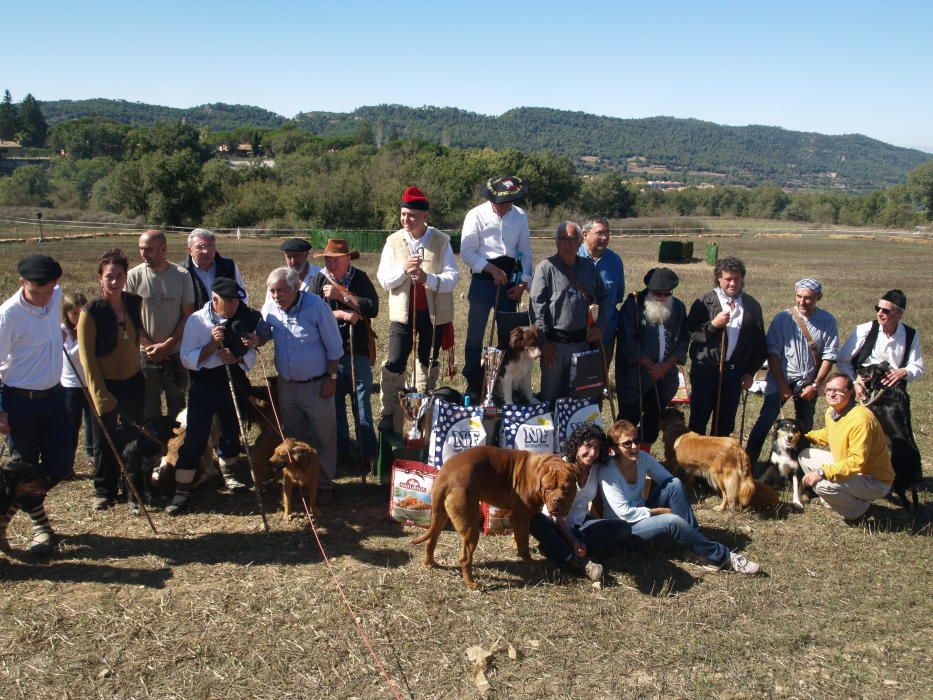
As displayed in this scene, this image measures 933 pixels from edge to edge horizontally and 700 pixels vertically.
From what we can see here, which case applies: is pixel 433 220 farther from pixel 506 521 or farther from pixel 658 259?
pixel 506 521

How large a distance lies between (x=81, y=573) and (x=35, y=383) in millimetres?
1321

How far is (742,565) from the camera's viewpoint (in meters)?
5.04

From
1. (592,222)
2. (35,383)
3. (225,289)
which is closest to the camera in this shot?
(35,383)

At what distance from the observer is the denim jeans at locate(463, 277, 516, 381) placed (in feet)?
22.6

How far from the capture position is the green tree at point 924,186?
79.4m

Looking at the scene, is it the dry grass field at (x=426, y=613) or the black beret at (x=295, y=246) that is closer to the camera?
the dry grass field at (x=426, y=613)

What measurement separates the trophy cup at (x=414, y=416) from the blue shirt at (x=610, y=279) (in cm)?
202

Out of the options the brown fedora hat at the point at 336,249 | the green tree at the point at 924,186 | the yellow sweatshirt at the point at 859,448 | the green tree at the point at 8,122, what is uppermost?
the green tree at the point at 8,122

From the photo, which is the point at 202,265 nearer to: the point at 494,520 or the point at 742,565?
the point at 494,520

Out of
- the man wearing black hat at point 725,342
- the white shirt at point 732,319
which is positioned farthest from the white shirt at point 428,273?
the white shirt at point 732,319

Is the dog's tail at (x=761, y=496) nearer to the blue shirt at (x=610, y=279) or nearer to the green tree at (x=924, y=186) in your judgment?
the blue shirt at (x=610, y=279)

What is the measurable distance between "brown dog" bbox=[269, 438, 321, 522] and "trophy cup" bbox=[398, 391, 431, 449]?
0.78 metres

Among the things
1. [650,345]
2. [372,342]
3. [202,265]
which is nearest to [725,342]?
[650,345]

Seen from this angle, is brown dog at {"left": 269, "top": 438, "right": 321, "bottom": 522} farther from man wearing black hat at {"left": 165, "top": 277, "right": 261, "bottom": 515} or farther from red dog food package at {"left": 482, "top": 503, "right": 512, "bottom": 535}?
red dog food package at {"left": 482, "top": 503, "right": 512, "bottom": 535}
